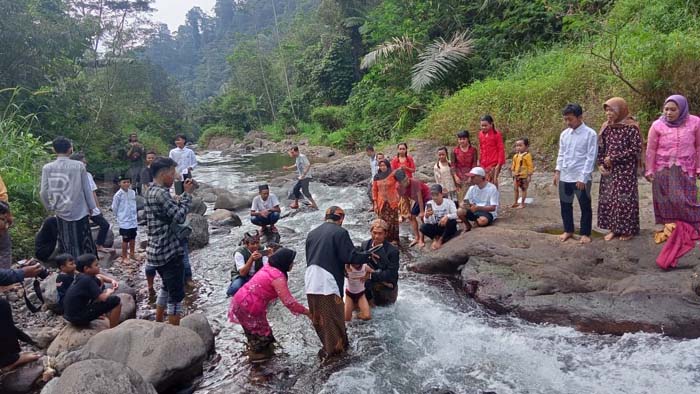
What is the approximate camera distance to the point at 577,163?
605 cm

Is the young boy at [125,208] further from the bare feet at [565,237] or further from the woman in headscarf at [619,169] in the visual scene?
the woman in headscarf at [619,169]

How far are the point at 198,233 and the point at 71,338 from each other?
15.6 feet

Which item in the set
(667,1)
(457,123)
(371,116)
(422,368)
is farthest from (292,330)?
(371,116)

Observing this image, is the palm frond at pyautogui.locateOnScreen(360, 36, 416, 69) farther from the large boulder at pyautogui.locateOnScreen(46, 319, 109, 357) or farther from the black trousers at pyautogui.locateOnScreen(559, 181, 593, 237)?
the large boulder at pyautogui.locateOnScreen(46, 319, 109, 357)

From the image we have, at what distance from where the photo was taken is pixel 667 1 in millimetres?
11500

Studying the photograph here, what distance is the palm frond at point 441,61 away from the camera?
655 inches

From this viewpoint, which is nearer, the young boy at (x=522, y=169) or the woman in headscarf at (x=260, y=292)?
the woman in headscarf at (x=260, y=292)

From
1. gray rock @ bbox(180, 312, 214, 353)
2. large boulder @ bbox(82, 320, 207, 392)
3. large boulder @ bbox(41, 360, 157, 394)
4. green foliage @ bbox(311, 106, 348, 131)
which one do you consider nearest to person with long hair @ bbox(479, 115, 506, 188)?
gray rock @ bbox(180, 312, 214, 353)

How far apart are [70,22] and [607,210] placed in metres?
18.6

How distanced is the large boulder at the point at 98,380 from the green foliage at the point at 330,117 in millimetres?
25890

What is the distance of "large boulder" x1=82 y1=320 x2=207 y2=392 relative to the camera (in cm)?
439

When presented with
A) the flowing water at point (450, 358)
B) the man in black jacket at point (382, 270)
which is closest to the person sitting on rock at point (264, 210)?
the flowing water at point (450, 358)

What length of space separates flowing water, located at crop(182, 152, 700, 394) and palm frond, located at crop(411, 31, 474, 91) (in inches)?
457

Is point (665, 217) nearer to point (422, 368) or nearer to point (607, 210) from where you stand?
point (607, 210)
